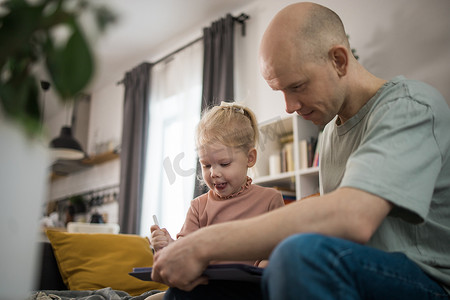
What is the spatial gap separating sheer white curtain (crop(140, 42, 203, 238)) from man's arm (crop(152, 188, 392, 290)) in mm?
3016

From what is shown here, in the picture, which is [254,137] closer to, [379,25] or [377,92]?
[377,92]

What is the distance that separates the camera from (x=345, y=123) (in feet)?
3.93

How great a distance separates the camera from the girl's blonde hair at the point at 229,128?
153 cm

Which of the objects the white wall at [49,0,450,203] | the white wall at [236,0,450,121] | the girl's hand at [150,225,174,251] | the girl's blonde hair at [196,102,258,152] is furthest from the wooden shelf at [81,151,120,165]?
the girl's hand at [150,225,174,251]

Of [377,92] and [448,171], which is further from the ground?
[377,92]

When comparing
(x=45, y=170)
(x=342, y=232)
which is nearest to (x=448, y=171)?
(x=342, y=232)

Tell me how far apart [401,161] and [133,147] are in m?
4.36

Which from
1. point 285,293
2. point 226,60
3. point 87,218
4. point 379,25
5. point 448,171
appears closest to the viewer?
point 285,293

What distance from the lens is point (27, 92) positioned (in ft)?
1.55

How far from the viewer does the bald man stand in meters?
0.69

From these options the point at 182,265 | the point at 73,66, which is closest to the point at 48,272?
the point at 182,265

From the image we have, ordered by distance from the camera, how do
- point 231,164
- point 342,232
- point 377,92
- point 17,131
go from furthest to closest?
1. point 231,164
2. point 377,92
3. point 342,232
4. point 17,131

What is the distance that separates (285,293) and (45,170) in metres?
0.39

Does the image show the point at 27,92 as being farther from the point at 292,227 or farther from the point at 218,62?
the point at 218,62
